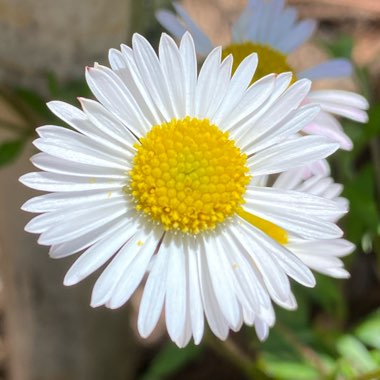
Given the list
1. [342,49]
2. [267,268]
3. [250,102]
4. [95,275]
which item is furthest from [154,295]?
[342,49]

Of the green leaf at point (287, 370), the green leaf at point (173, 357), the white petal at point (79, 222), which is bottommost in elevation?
the green leaf at point (287, 370)

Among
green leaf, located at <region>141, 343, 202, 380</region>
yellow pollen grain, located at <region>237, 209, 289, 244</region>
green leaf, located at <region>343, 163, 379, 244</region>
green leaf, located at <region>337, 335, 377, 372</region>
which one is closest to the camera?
yellow pollen grain, located at <region>237, 209, 289, 244</region>

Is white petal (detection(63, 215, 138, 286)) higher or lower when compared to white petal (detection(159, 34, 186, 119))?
lower

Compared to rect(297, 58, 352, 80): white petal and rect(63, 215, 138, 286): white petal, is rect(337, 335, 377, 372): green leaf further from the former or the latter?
rect(63, 215, 138, 286): white petal

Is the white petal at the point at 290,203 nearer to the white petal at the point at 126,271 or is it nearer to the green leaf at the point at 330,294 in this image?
the white petal at the point at 126,271

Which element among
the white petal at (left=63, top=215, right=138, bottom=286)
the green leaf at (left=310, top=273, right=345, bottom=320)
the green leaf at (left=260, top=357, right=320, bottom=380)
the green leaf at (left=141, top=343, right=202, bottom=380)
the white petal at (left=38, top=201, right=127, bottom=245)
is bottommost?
the green leaf at (left=260, top=357, right=320, bottom=380)

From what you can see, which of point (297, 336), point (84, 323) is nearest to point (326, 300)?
point (297, 336)

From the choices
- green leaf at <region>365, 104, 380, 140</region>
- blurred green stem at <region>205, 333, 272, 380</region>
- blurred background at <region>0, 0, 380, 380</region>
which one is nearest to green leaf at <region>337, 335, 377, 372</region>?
blurred background at <region>0, 0, 380, 380</region>

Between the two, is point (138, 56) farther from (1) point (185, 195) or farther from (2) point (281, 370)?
(2) point (281, 370)

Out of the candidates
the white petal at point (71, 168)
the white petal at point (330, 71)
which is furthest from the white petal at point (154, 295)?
the white petal at point (330, 71)
